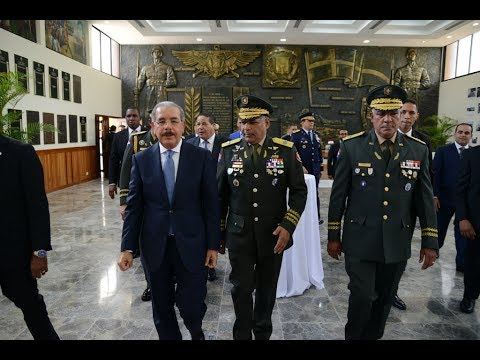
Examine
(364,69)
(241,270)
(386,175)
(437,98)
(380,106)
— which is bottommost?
(241,270)

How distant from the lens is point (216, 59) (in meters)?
13.1

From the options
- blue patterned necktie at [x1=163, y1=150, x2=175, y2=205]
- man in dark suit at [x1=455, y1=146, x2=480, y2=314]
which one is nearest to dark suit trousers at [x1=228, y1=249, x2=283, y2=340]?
blue patterned necktie at [x1=163, y1=150, x2=175, y2=205]

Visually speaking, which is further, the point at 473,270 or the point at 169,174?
the point at 473,270

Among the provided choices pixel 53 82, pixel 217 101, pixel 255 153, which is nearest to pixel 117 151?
pixel 255 153

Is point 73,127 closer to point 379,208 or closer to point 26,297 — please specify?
point 26,297

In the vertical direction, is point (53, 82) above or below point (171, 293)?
above

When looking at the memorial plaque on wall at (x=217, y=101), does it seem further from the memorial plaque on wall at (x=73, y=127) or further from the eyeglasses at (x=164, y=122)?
the eyeglasses at (x=164, y=122)

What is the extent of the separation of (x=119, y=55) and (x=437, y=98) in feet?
39.6

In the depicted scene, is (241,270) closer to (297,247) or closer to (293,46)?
(297,247)

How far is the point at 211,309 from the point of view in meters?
3.01

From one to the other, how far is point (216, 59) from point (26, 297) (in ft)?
40.3
